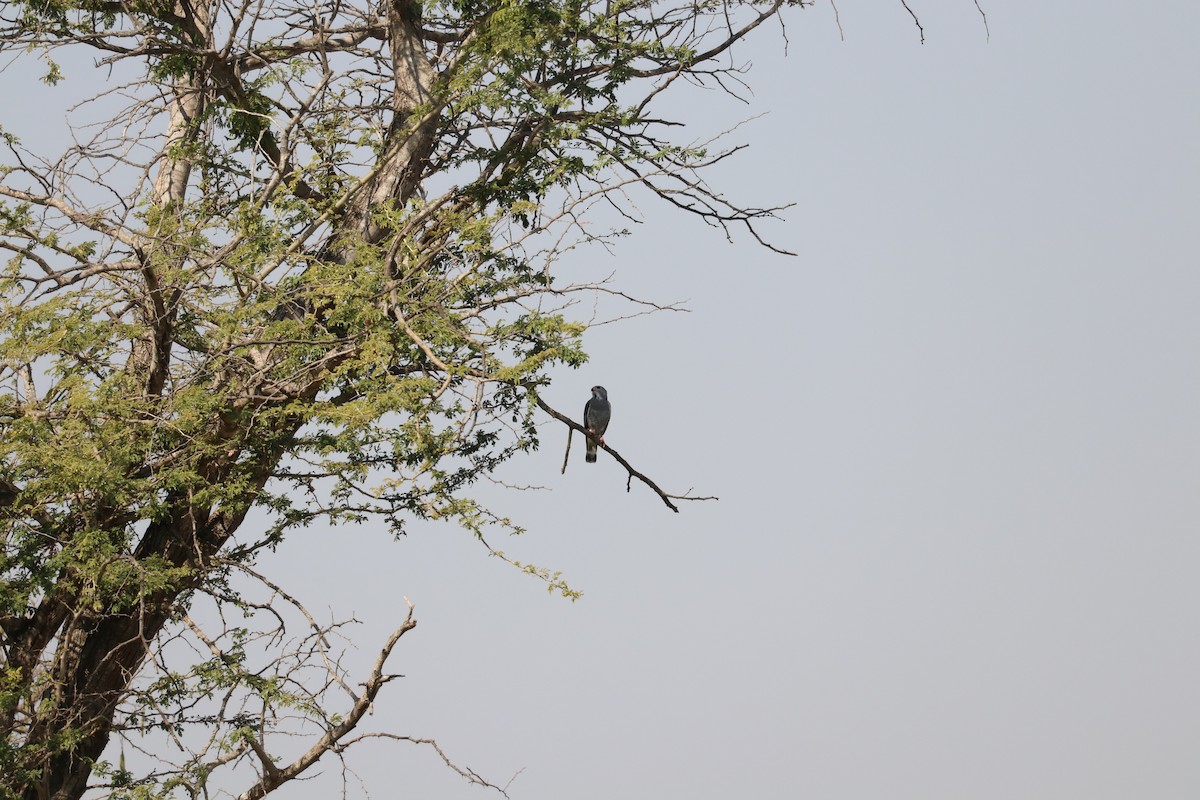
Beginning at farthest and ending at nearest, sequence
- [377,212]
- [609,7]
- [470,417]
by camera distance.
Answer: [609,7], [377,212], [470,417]

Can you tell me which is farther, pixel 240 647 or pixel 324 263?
pixel 324 263

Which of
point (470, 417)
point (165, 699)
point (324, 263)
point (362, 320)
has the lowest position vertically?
point (165, 699)

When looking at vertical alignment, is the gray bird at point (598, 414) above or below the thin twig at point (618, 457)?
above

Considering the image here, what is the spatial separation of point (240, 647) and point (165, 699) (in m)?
0.59

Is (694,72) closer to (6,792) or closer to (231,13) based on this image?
(231,13)

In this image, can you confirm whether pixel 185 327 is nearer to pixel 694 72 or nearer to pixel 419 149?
pixel 419 149

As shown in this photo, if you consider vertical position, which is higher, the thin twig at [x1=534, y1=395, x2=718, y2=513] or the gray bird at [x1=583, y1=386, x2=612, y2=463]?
the gray bird at [x1=583, y1=386, x2=612, y2=463]

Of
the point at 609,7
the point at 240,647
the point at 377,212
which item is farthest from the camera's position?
the point at 609,7

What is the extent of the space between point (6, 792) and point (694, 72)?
6651 millimetres

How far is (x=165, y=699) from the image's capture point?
8.45 m

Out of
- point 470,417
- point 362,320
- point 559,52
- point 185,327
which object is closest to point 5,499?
point 185,327

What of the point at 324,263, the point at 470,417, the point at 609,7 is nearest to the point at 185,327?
the point at 324,263

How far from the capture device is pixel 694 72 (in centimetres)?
1030

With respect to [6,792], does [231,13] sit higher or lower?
higher
